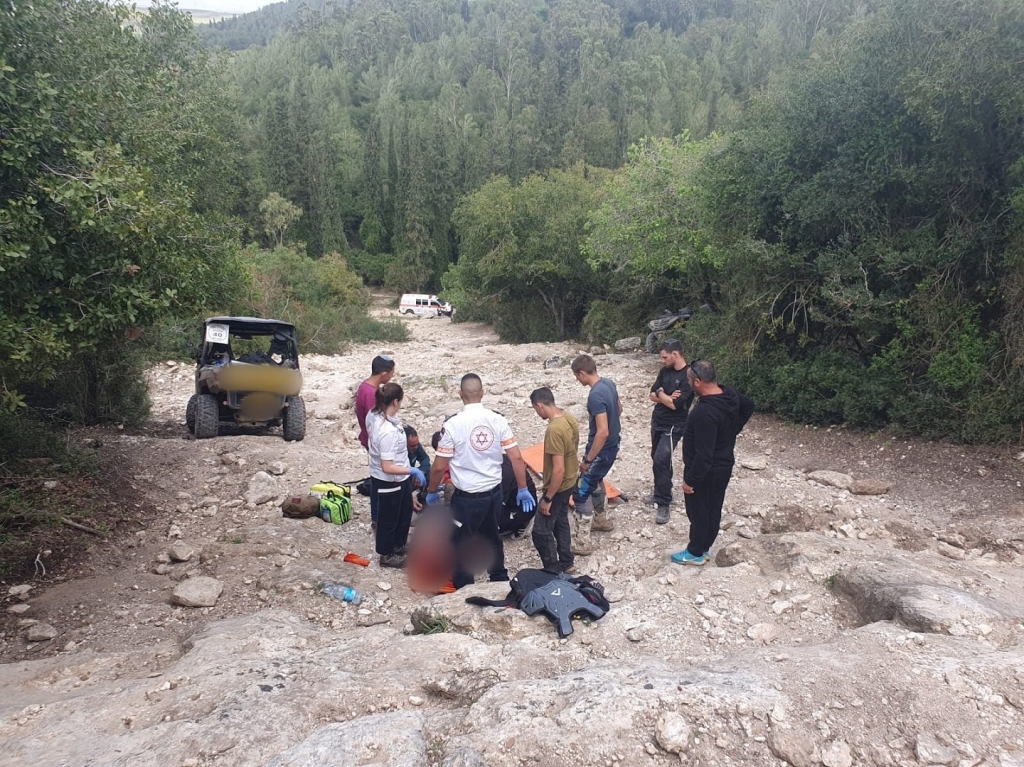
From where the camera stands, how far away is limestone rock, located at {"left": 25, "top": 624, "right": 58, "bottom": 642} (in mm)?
4289

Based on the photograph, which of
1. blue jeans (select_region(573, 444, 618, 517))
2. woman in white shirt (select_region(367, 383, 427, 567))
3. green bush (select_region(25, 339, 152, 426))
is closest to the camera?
woman in white shirt (select_region(367, 383, 427, 567))

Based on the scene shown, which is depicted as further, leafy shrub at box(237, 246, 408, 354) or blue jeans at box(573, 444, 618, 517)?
leafy shrub at box(237, 246, 408, 354)

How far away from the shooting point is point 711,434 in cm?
473

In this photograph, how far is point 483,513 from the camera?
4.88 m

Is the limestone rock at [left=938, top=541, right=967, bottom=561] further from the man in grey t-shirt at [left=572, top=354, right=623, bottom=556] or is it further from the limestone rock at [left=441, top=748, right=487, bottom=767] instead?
the limestone rock at [left=441, top=748, right=487, bottom=767]

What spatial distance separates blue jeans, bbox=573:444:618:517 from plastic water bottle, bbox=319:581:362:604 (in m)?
2.17

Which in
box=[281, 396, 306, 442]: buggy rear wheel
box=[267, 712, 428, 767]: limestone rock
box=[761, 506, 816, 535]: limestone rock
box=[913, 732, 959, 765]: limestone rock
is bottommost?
box=[761, 506, 816, 535]: limestone rock

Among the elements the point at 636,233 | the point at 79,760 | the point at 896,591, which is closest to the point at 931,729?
the point at 896,591

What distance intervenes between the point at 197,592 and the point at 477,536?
209 cm

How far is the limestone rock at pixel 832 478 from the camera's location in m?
7.55

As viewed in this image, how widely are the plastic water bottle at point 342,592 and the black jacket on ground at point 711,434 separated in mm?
2629

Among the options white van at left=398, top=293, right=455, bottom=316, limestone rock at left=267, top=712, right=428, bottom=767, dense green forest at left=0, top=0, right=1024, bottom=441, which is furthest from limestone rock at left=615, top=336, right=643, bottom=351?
white van at left=398, top=293, right=455, bottom=316

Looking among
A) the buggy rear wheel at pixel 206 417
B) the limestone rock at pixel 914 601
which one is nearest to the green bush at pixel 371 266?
the buggy rear wheel at pixel 206 417

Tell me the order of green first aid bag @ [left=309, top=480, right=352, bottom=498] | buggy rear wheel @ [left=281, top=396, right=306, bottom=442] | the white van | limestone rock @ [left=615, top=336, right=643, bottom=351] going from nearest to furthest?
green first aid bag @ [left=309, top=480, right=352, bottom=498] → buggy rear wheel @ [left=281, top=396, right=306, bottom=442] → limestone rock @ [left=615, top=336, right=643, bottom=351] → the white van
